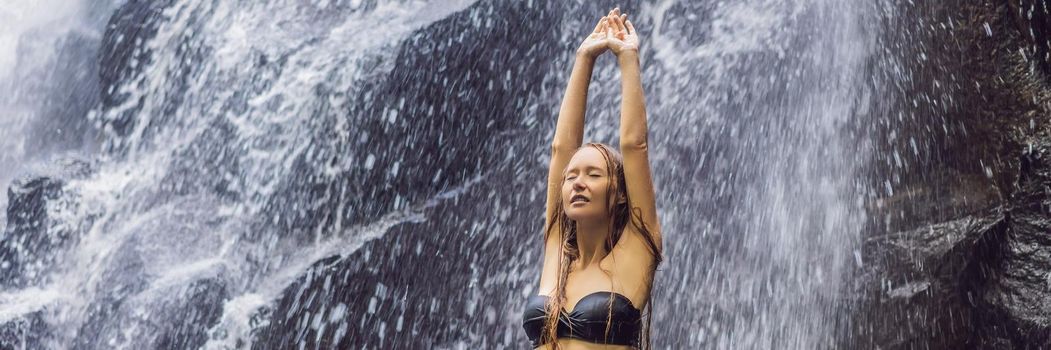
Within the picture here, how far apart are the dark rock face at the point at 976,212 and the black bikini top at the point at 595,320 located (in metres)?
3.85

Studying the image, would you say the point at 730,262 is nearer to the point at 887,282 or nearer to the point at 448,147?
the point at 887,282

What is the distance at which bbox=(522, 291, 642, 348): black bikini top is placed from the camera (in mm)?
2756

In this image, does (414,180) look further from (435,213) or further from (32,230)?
(32,230)

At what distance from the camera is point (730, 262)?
6.78 m


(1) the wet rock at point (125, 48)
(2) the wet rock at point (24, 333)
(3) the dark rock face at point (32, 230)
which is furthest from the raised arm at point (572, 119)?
(1) the wet rock at point (125, 48)

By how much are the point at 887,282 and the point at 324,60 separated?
4431 millimetres

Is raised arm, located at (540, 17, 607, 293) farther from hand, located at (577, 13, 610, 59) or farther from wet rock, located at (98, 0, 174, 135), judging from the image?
wet rock, located at (98, 0, 174, 135)

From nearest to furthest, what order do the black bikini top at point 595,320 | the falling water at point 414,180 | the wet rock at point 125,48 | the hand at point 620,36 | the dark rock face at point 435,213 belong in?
the black bikini top at point 595,320
the hand at point 620,36
the falling water at point 414,180
the dark rock face at point 435,213
the wet rock at point 125,48

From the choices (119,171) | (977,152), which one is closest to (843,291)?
(977,152)

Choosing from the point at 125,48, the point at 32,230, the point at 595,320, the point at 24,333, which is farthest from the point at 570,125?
the point at 125,48

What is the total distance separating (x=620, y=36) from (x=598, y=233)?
64 centimetres

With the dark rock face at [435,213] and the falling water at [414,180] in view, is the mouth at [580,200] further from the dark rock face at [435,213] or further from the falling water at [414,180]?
the dark rock face at [435,213]

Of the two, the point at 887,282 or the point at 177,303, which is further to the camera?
the point at 177,303

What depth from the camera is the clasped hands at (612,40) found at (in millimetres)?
3133
